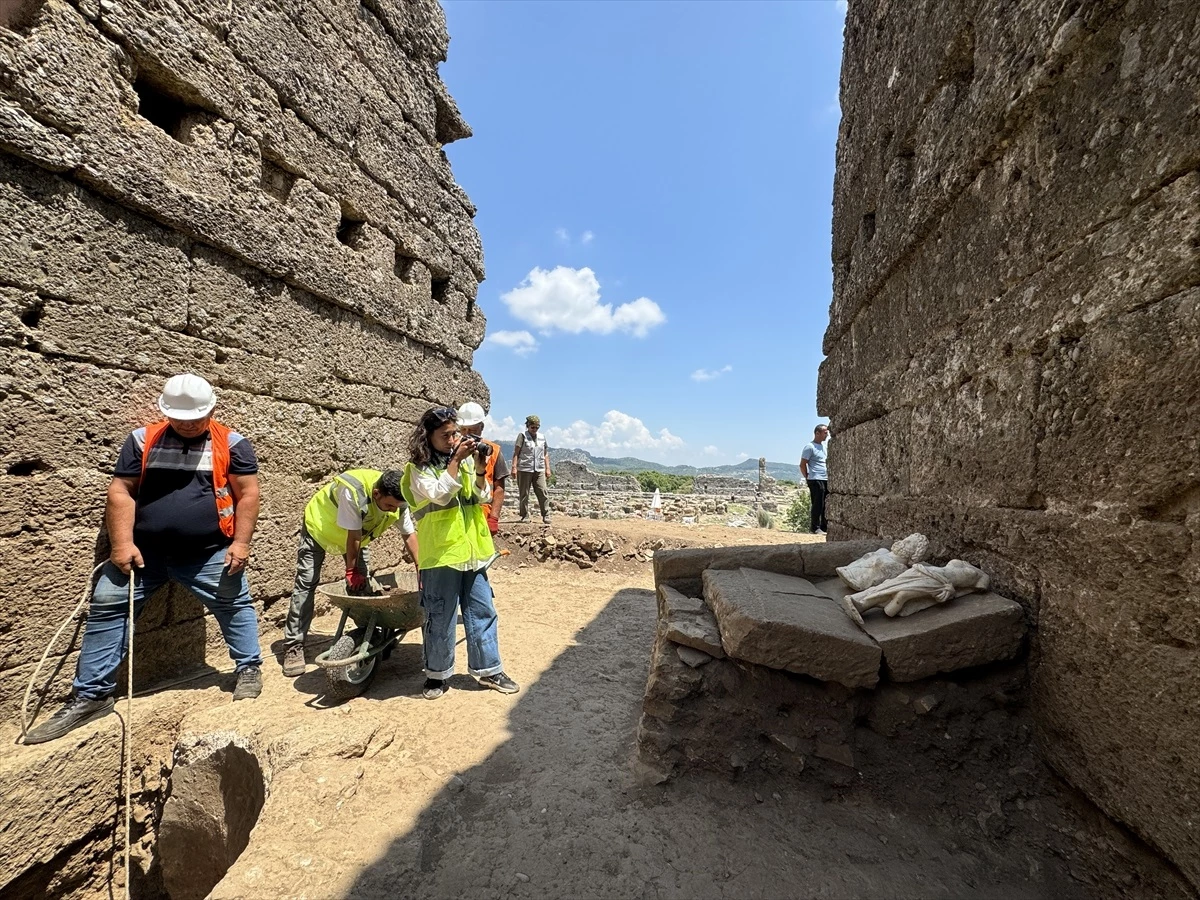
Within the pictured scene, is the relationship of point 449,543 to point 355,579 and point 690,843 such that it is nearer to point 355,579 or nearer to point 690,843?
point 355,579

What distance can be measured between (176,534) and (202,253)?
1.91 m

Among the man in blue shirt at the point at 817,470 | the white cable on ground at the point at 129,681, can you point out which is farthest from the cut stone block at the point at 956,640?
the man in blue shirt at the point at 817,470

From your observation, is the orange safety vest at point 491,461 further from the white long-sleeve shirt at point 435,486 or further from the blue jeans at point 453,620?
the blue jeans at point 453,620

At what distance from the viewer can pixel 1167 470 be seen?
160cm

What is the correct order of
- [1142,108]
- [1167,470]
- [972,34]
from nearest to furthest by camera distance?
[1167,470] → [1142,108] → [972,34]

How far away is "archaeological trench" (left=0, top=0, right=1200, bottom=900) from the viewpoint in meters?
1.71

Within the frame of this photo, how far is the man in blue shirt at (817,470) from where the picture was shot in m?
9.17

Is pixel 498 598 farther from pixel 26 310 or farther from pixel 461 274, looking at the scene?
pixel 26 310

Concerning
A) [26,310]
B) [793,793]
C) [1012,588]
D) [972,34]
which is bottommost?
[793,793]

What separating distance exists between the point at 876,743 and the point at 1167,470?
1432mm

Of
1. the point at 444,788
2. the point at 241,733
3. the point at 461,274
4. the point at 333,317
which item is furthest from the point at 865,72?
the point at 241,733

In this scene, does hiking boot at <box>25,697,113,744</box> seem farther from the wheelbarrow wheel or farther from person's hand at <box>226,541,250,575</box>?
the wheelbarrow wheel

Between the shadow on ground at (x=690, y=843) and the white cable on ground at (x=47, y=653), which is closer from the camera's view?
the shadow on ground at (x=690, y=843)

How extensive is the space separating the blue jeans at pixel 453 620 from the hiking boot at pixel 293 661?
1.04m
